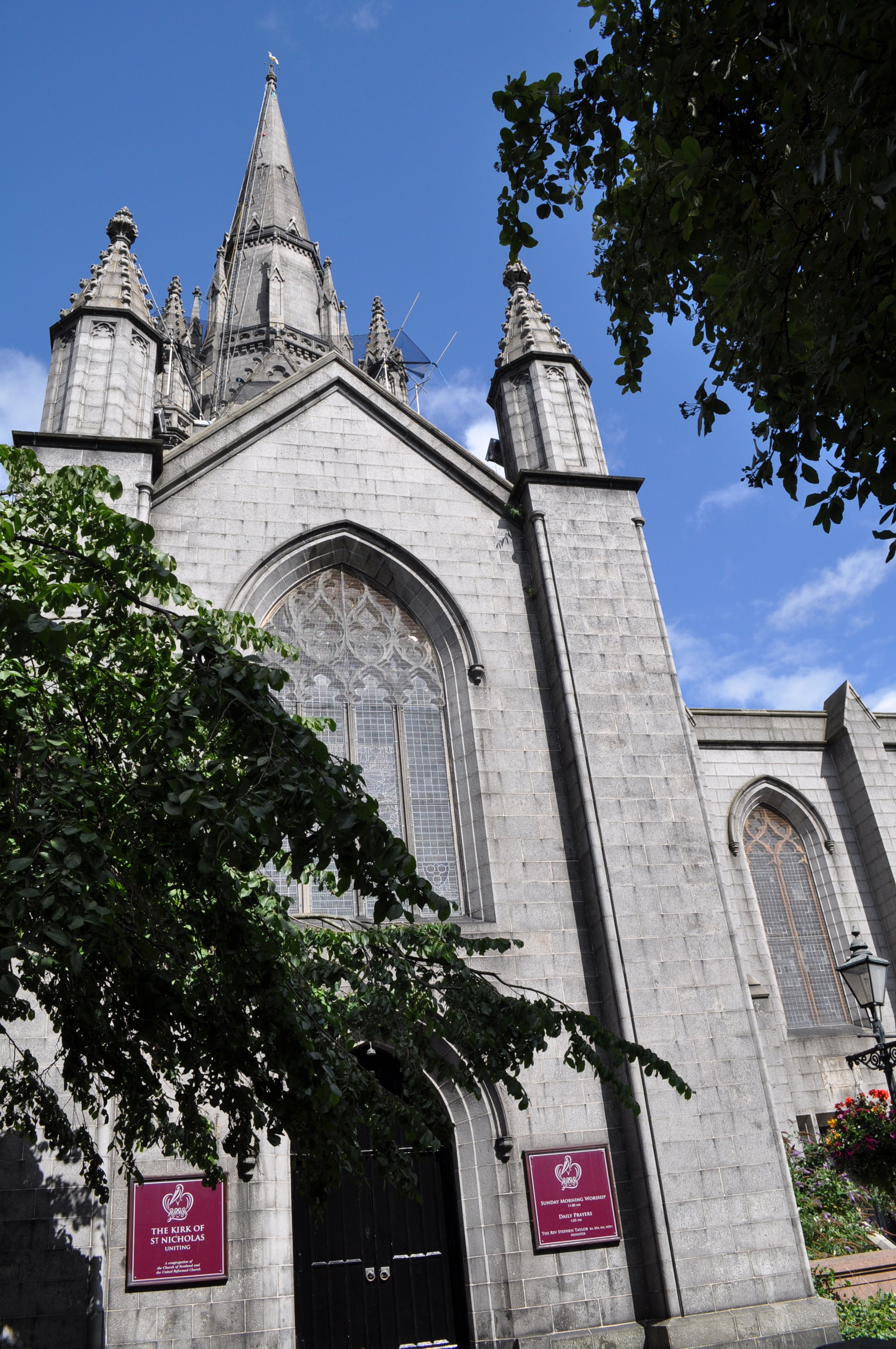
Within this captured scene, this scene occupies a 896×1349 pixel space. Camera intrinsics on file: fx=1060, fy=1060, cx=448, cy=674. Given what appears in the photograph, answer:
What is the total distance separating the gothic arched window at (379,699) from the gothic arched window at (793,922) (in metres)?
6.14

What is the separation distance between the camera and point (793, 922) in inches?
628

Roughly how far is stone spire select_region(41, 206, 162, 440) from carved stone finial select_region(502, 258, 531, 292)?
18.0 feet

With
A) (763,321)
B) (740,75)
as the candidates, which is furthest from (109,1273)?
(740,75)

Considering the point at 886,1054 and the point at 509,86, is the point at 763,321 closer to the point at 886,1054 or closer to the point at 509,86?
the point at 509,86

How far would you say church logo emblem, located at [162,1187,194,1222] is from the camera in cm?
955

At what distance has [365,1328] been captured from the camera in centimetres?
1011

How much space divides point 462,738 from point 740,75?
8.35 m

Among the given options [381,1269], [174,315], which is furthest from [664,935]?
[174,315]

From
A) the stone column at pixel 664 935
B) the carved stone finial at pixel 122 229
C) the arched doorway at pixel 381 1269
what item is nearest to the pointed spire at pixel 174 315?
the carved stone finial at pixel 122 229

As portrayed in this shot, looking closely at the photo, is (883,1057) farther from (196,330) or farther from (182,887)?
(196,330)

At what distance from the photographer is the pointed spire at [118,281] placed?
14.5m

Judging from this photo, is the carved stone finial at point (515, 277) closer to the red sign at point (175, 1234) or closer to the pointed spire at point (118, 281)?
the pointed spire at point (118, 281)

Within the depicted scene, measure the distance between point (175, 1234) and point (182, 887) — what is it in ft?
16.1

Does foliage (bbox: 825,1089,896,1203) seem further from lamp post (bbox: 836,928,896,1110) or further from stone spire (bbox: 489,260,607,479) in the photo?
stone spire (bbox: 489,260,607,479)
